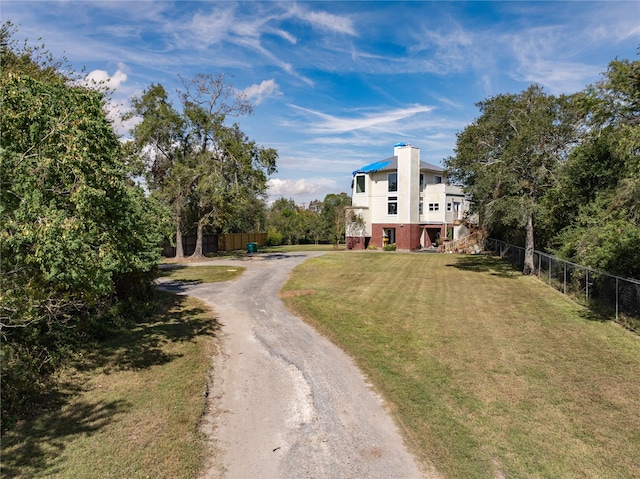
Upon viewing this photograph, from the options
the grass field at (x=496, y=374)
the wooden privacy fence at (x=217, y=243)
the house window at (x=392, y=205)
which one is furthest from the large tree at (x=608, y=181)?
the wooden privacy fence at (x=217, y=243)

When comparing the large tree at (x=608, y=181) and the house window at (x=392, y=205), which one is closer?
the large tree at (x=608, y=181)

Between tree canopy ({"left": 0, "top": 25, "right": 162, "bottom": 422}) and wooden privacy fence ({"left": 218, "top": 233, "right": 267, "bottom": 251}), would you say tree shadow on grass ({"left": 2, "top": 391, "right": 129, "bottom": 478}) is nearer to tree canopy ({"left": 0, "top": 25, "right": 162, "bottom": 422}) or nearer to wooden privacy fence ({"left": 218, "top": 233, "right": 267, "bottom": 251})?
tree canopy ({"left": 0, "top": 25, "right": 162, "bottom": 422})

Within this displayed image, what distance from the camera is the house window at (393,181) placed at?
136 feet

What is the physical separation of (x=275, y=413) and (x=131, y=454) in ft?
7.87

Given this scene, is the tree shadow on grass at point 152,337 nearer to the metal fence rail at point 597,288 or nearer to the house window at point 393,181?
the metal fence rail at point 597,288

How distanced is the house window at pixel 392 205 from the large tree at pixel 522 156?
15475 millimetres

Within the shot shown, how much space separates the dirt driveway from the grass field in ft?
1.64

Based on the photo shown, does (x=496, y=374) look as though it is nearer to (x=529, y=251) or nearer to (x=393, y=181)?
(x=529, y=251)

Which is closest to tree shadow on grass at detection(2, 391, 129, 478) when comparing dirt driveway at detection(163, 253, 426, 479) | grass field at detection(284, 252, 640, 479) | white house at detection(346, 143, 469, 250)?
dirt driveway at detection(163, 253, 426, 479)

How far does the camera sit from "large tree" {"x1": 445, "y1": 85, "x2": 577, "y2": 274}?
21766 millimetres

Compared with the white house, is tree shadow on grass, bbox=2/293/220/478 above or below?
below

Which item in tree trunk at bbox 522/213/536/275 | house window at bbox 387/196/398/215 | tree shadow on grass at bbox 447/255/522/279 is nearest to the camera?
tree trunk at bbox 522/213/536/275

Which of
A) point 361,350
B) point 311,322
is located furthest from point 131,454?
point 311,322

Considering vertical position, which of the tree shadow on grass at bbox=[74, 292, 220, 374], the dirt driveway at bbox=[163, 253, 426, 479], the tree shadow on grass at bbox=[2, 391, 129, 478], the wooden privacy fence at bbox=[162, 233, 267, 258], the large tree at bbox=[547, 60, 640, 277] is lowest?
the dirt driveway at bbox=[163, 253, 426, 479]
